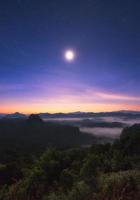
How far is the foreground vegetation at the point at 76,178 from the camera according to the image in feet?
20.5

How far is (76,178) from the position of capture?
37.6 ft

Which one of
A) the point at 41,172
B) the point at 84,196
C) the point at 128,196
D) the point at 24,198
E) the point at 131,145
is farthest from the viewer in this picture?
the point at 131,145

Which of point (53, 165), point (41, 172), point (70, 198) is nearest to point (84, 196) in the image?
point (70, 198)

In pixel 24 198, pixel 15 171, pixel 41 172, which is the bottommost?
pixel 15 171

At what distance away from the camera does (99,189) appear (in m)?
6.69

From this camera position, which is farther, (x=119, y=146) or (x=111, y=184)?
(x=119, y=146)

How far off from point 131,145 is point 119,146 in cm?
487

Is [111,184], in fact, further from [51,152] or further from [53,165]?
[51,152]

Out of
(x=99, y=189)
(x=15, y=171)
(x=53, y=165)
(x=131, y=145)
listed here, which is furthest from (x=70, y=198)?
(x=131, y=145)

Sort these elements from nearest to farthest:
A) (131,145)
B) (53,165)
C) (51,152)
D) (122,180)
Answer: (122,180)
(53,165)
(51,152)
(131,145)

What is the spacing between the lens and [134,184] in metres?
6.69

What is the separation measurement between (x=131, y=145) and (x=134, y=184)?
132 ft

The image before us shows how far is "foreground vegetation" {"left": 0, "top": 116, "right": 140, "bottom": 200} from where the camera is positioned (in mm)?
6234

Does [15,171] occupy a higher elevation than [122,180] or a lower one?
lower
